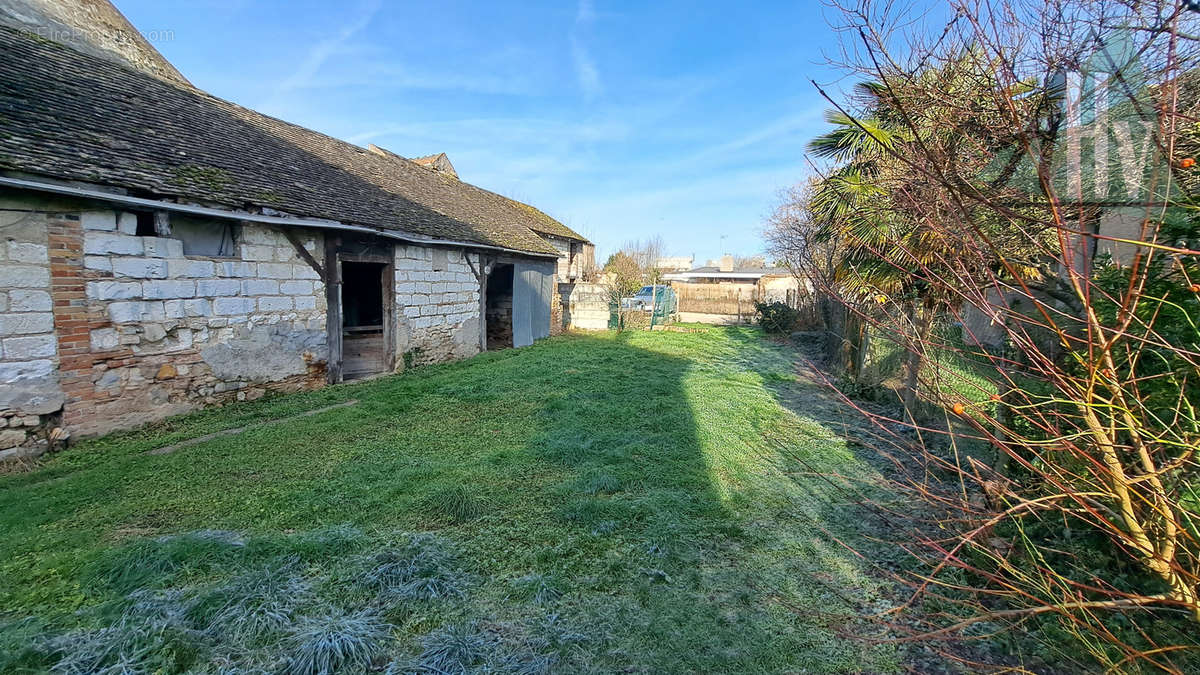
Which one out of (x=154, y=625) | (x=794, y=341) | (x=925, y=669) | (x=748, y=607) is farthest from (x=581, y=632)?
(x=794, y=341)

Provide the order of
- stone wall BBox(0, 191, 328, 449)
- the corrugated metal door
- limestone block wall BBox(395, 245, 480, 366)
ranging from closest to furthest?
stone wall BBox(0, 191, 328, 449), limestone block wall BBox(395, 245, 480, 366), the corrugated metal door

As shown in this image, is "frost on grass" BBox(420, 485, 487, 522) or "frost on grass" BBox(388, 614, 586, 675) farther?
"frost on grass" BBox(420, 485, 487, 522)

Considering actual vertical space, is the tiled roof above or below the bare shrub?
above

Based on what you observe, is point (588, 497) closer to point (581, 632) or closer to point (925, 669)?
point (581, 632)

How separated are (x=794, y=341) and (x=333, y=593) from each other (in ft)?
50.3

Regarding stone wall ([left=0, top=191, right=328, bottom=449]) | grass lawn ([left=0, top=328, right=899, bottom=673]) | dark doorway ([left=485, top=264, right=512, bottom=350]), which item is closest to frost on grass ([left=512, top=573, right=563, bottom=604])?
grass lawn ([left=0, top=328, right=899, bottom=673])

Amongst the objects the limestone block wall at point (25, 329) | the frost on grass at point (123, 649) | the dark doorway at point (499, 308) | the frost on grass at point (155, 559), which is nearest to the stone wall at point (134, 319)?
the limestone block wall at point (25, 329)

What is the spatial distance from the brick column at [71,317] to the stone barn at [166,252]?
0.04 feet

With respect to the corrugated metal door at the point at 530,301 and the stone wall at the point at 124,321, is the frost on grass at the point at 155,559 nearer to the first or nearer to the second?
the stone wall at the point at 124,321

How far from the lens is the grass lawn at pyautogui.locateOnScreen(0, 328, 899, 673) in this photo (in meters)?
2.40

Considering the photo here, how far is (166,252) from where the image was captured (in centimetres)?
591

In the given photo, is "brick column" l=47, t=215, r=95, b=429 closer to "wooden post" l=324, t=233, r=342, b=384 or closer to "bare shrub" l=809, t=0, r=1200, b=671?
"wooden post" l=324, t=233, r=342, b=384

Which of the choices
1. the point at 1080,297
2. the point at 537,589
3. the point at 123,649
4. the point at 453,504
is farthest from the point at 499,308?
the point at 1080,297

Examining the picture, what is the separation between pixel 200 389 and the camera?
6.31 m
